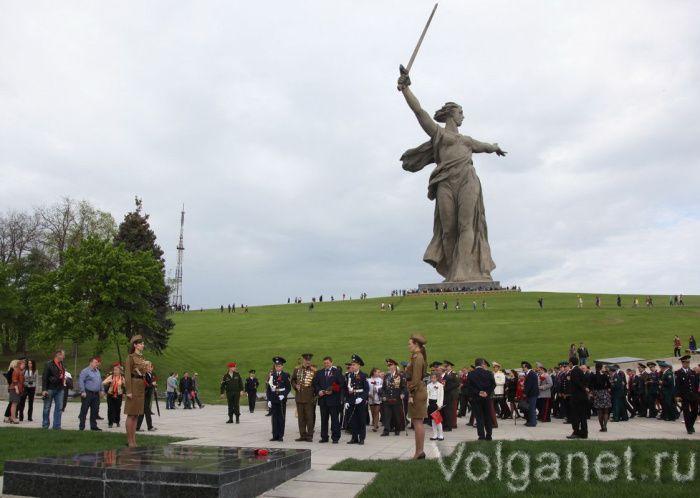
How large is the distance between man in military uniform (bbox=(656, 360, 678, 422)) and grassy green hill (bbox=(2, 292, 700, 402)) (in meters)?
11.6

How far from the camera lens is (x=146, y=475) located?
23.1 ft

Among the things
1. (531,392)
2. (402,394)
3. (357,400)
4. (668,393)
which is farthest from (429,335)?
(357,400)

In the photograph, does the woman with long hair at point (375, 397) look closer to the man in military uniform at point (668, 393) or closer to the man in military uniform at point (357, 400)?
the man in military uniform at point (357, 400)

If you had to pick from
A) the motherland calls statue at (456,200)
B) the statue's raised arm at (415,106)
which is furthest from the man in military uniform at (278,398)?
the motherland calls statue at (456,200)

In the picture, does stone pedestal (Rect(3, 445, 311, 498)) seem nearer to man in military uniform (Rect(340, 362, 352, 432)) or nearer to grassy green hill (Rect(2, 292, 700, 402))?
man in military uniform (Rect(340, 362, 352, 432))

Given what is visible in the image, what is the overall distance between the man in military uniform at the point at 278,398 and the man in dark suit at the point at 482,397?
4.11 metres

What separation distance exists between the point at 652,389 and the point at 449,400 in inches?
256

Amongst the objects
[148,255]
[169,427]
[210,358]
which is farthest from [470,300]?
[169,427]

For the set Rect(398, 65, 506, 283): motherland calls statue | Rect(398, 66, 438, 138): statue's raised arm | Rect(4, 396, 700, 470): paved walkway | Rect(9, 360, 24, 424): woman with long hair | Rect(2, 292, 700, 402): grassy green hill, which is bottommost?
Rect(4, 396, 700, 470): paved walkway

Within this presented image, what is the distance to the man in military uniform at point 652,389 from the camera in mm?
17938

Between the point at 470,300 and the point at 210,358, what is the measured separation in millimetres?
29081

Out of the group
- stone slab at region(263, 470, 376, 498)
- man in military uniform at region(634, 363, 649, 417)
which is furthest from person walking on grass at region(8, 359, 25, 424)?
man in military uniform at region(634, 363, 649, 417)

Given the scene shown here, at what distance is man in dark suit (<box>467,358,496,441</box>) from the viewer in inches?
501

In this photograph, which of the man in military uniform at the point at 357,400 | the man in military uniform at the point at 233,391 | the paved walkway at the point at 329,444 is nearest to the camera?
the paved walkway at the point at 329,444
